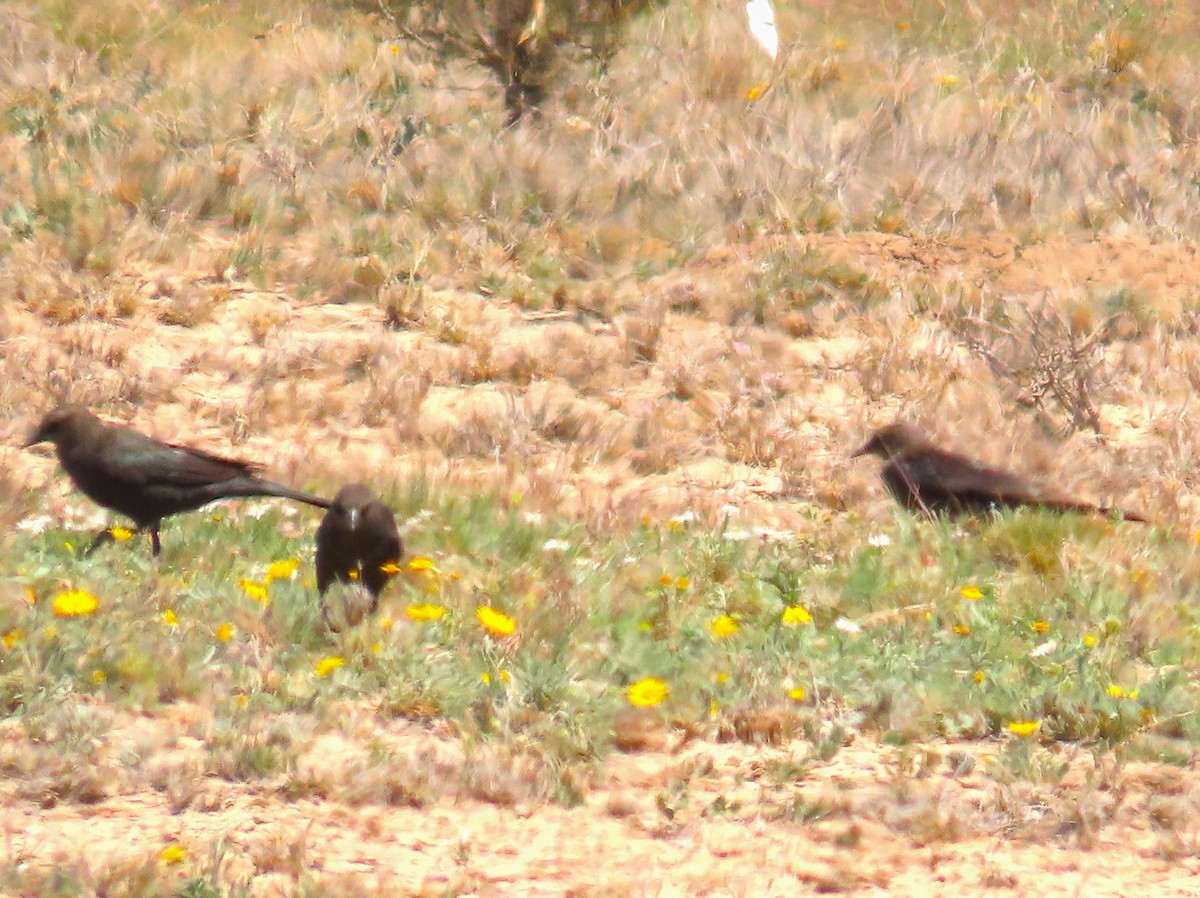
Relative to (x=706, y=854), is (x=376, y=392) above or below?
below

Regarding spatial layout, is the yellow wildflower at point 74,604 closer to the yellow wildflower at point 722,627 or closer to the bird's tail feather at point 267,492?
the bird's tail feather at point 267,492

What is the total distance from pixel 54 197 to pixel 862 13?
7218 millimetres

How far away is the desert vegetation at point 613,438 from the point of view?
4.91 m

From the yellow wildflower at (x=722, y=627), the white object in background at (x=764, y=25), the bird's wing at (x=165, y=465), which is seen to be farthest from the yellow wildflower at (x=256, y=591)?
the white object in background at (x=764, y=25)

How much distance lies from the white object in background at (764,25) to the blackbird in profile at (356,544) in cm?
791

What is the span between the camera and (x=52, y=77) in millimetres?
11742

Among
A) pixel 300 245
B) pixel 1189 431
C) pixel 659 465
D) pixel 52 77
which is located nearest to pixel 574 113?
pixel 300 245

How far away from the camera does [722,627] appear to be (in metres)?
5.98

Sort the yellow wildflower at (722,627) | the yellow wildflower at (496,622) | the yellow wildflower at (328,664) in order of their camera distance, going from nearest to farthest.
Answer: the yellow wildflower at (328,664), the yellow wildflower at (496,622), the yellow wildflower at (722,627)

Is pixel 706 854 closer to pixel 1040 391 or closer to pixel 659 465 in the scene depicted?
pixel 659 465

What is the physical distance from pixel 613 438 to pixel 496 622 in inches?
139

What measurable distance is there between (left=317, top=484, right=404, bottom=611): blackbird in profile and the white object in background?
791 centimetres

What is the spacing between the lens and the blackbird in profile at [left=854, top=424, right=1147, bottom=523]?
7754 mm

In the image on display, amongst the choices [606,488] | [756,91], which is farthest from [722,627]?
[756,91]
